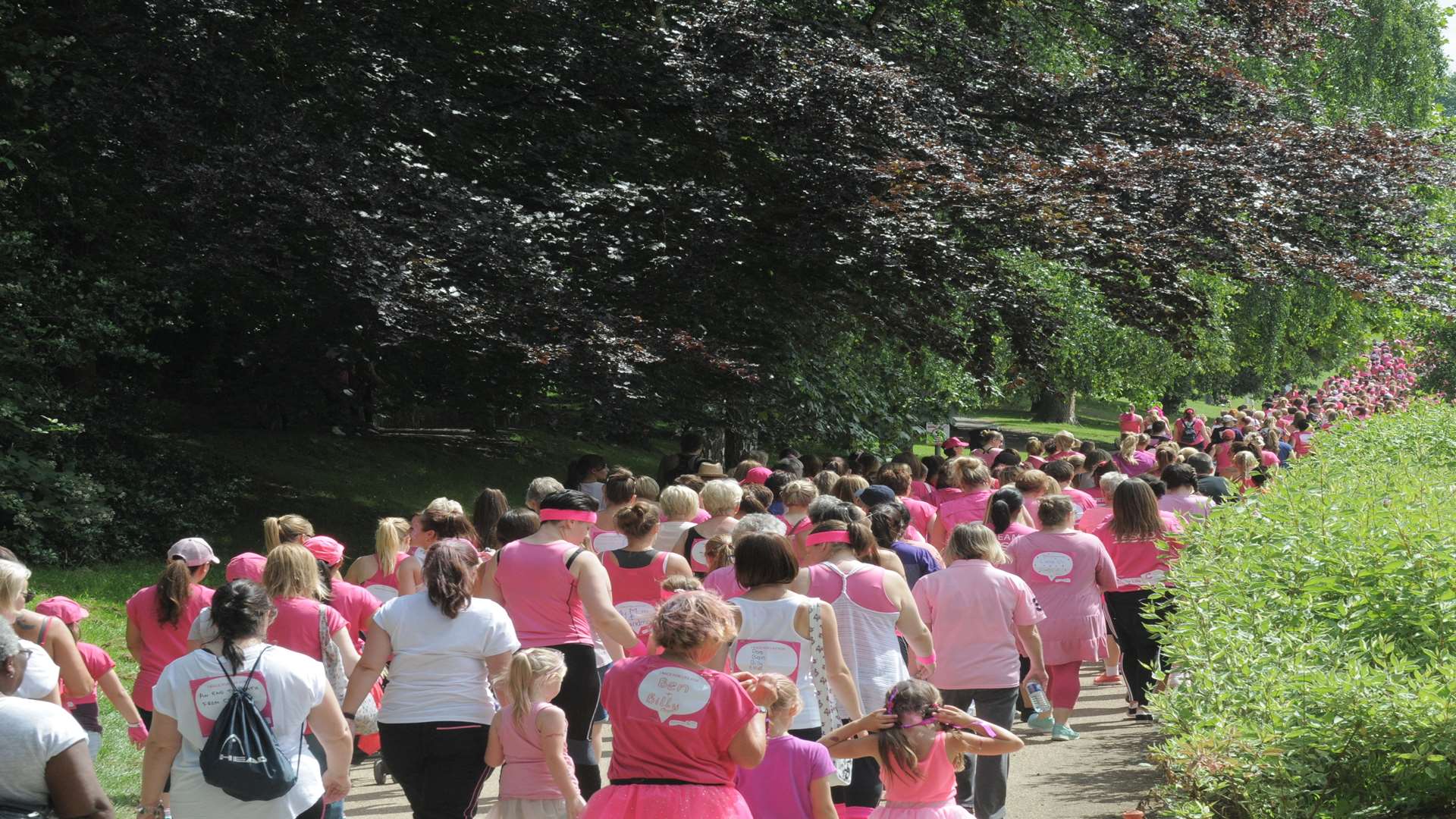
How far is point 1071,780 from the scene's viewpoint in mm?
8320

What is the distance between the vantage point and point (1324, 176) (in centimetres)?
1584

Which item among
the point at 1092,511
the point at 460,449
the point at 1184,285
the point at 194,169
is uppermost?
the point at 194,169

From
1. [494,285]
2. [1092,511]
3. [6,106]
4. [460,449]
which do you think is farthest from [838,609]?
[460,449]

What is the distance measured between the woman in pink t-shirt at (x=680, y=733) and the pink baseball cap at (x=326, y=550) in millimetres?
3398

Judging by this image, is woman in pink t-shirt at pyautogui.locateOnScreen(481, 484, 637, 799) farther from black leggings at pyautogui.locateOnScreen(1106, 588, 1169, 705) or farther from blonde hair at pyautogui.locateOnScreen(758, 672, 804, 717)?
black leggings at pyautogui.locateOnScreen(1106, 588, 1169, 705)

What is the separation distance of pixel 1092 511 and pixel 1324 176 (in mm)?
6380

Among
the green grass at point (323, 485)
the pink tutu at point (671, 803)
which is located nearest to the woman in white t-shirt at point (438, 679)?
the pink tutu at point (671, 803)

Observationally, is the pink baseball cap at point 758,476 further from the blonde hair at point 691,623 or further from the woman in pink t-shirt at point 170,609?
the blonde hair at point 691,623

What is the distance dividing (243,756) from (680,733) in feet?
5.10

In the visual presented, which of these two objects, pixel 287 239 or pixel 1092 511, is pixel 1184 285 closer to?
pixel 1092 511

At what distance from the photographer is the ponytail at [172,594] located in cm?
697

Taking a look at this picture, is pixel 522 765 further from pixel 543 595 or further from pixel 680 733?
pixel 680 733

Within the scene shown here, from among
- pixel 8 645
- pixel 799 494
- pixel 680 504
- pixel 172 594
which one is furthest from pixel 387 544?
pixel 8 645

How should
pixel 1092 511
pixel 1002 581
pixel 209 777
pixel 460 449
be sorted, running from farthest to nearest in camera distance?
1. pixel 460 449
2. pixel 1092 511
3. pixel 1002 581
4. pixel 209 777
